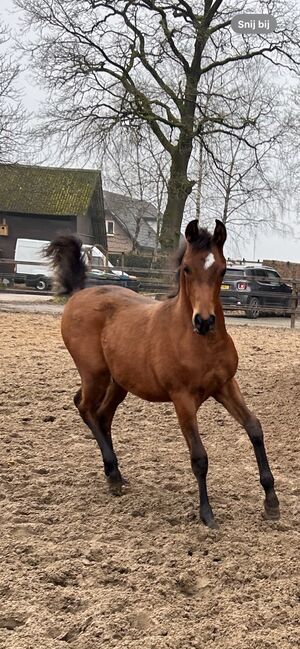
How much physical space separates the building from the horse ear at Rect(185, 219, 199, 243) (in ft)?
115

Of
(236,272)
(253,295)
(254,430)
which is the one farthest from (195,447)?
(236,272)

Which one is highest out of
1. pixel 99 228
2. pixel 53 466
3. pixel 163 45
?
pixel 163 45

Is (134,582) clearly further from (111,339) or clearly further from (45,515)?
(111,339)

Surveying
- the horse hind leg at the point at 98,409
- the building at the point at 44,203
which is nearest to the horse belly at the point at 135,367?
the horse hind leg at the point at 98,409

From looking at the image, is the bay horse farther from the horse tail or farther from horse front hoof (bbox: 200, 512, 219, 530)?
the horse tail

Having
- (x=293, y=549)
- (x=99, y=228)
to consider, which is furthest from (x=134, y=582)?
(x=99, y=228)

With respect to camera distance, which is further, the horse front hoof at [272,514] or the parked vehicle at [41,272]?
the parked vehicle at [41,272]

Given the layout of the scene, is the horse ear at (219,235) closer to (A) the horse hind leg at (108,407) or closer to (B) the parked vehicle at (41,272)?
(A) the horse hind leg at (108,407)

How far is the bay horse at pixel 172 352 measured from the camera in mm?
3654

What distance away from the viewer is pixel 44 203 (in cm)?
3956

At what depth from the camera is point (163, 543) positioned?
3432mm

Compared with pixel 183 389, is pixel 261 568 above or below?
below

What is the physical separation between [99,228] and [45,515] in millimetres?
40220

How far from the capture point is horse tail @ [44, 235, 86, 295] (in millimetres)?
5285
